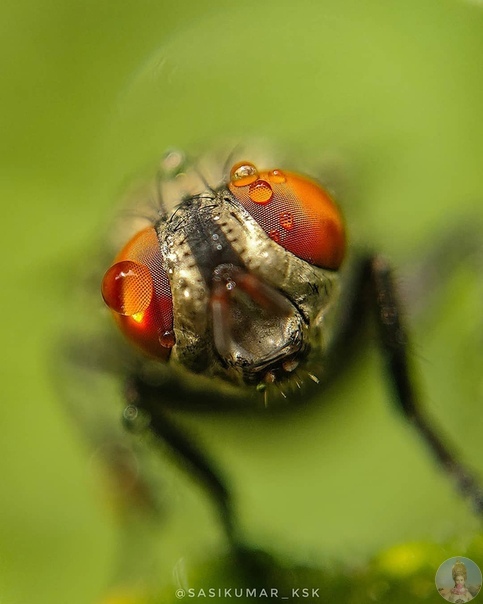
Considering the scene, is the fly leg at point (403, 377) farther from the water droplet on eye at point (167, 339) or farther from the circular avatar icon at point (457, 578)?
the water droplet on eye at point (167, 339)

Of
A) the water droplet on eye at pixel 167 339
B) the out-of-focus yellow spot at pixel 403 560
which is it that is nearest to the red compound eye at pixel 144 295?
the water droplet on eye at pixel 167 339

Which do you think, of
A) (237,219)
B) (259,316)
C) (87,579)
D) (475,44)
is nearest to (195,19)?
(475,44)

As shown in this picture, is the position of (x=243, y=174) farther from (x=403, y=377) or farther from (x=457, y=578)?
(x=457, y=578)

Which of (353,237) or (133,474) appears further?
(133,474)

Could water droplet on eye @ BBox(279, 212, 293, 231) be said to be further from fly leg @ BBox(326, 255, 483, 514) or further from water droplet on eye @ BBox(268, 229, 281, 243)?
fly leg @ BBox(326, 255, 483, 514)

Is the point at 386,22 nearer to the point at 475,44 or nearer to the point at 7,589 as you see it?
the point at 475,44

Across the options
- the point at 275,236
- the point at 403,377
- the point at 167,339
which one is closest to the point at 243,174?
the point at 275,236
